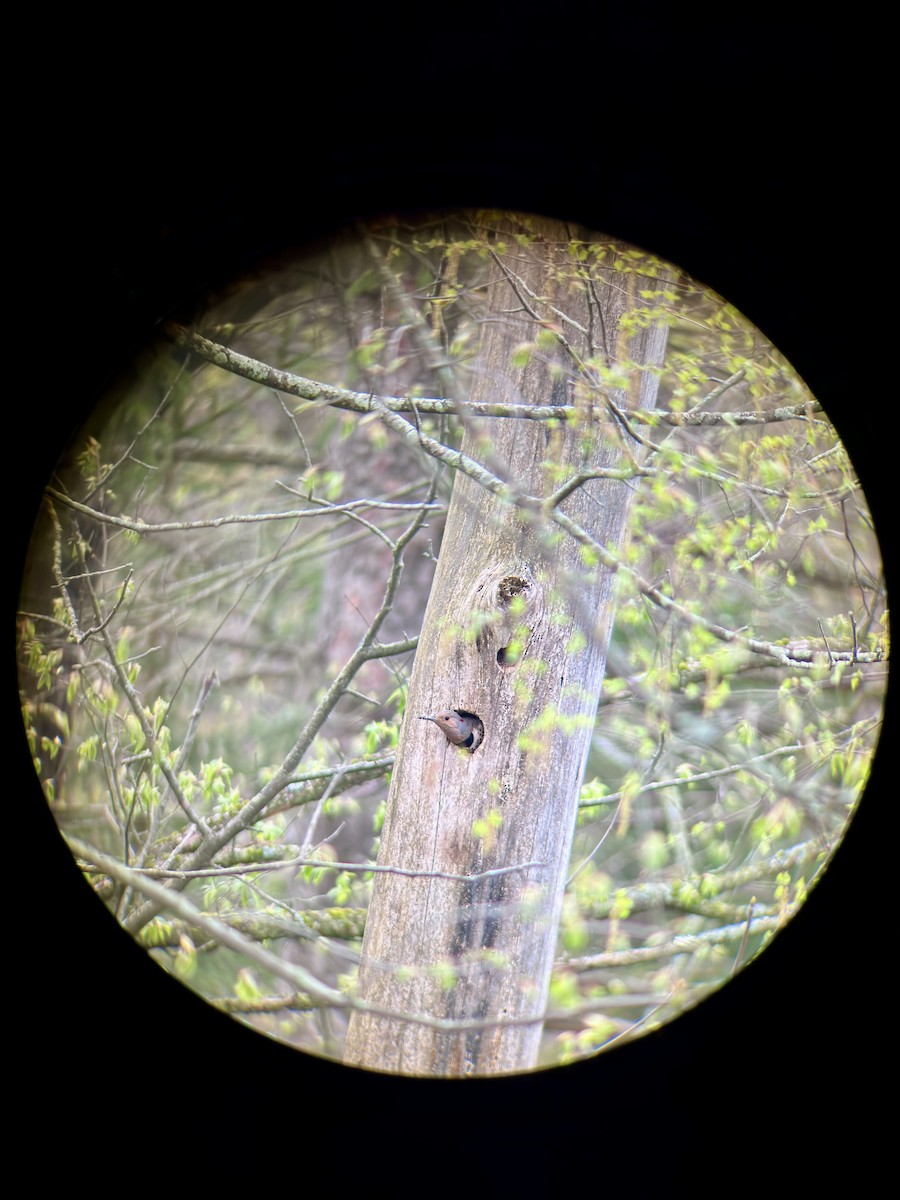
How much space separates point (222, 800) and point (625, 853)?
74 cm

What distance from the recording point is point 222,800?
1.44 meters

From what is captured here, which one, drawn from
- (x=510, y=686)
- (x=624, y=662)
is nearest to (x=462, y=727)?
(x=510, y=686)

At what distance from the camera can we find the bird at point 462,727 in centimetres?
114

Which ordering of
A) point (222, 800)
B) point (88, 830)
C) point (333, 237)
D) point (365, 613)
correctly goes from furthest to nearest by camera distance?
point (365, 613), point (222, 800), point (88, 830), point (333, 237)

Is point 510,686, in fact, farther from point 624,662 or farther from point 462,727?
point 624,662

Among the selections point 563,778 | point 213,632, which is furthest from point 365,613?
point 563,778

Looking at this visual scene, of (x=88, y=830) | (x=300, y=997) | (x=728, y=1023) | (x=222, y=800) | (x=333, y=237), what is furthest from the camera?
(x=222, y=800)

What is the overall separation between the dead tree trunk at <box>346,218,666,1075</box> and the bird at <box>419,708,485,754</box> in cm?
1

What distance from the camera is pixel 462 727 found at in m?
1.14

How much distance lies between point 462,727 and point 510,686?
9cm

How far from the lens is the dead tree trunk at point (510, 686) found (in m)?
1.13

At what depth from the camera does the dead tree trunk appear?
44.6 inches

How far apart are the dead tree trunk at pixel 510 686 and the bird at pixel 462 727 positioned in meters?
0.01

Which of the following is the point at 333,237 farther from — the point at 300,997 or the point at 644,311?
the point at 300,997
